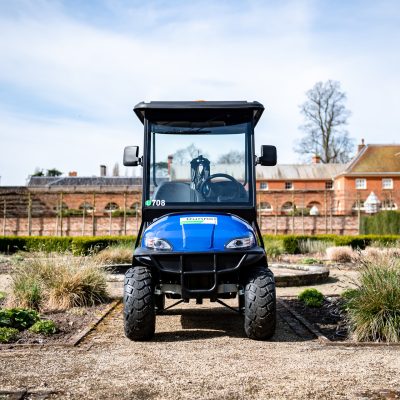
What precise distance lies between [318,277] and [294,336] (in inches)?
202

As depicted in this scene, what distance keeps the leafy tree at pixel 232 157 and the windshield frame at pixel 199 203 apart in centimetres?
6

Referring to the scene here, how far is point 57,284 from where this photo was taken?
280 inches

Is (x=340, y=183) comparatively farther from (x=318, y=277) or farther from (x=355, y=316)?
(x=355, y=316)

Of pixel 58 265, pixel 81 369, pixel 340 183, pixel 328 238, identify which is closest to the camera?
pixel 81 369

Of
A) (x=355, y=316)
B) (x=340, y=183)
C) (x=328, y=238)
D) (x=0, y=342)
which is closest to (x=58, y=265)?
(x=0, y=342)

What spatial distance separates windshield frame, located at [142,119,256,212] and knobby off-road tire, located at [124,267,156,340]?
33.5 inches

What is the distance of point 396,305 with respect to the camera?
17.4 feet

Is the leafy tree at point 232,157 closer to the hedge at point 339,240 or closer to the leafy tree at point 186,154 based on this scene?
the leafy tree at point 186,154

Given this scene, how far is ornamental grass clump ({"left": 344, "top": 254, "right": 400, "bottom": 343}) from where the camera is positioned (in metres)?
5.16

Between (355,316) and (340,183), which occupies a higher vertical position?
(340,183)

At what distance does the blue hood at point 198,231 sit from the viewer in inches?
198

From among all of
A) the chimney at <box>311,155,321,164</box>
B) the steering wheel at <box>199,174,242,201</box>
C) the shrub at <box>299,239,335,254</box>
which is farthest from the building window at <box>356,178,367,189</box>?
the steering wheel at <box>199,174,242,201</box>

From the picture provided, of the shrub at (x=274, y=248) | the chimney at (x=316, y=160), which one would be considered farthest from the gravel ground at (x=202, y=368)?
the chimney at (x=316, y=160)

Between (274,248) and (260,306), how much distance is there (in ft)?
37.7
